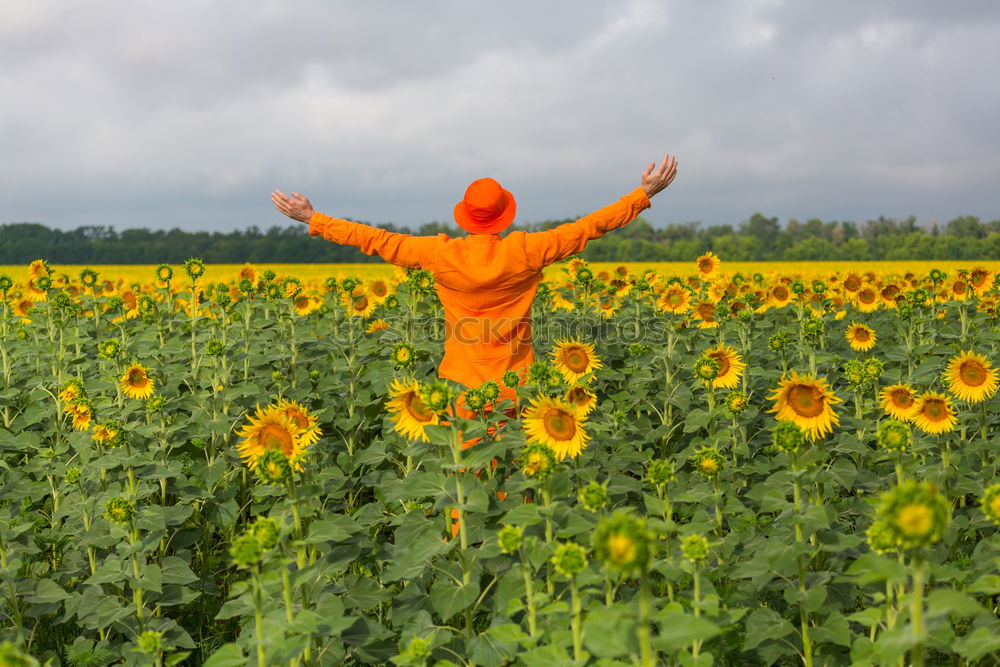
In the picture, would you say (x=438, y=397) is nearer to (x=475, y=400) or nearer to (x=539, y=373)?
(x=475, y=400)

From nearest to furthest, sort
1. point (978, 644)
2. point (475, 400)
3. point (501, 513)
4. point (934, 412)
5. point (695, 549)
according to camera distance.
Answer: point (978, 644)
point (695, 549)
point (475, 400)
point (501, 513)
point (934, 412)

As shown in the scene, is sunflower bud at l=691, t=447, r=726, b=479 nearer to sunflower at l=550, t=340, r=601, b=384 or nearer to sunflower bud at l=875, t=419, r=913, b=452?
sunflower bud at l=875, t=419, r=913, b=452

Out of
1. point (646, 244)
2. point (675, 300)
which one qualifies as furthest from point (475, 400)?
point (646, 244)

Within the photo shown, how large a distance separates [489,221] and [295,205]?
1.40 metres

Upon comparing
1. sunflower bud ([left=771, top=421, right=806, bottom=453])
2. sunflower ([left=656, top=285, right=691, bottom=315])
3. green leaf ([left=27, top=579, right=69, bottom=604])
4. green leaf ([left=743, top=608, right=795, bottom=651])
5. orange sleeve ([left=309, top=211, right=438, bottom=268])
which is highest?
orange sleeve ([left=309, top=211, right=438, bottom=268])

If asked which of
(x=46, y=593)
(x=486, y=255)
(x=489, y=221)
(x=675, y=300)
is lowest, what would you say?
(x=46, y=593)

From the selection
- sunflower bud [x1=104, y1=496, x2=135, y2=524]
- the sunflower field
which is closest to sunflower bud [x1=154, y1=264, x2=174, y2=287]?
the sunflower field

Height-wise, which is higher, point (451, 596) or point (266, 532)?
point (266, 532)

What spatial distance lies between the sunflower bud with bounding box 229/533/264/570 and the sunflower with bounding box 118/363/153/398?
308cm

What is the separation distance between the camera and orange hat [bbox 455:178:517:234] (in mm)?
5055

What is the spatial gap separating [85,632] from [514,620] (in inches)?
103

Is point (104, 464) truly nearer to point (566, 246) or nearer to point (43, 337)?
point (566, 246)

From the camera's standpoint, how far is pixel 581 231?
5.06 metres

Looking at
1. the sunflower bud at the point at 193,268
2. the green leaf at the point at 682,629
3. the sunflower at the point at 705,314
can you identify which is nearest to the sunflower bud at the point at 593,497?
the green leaf at the point at 682,629
